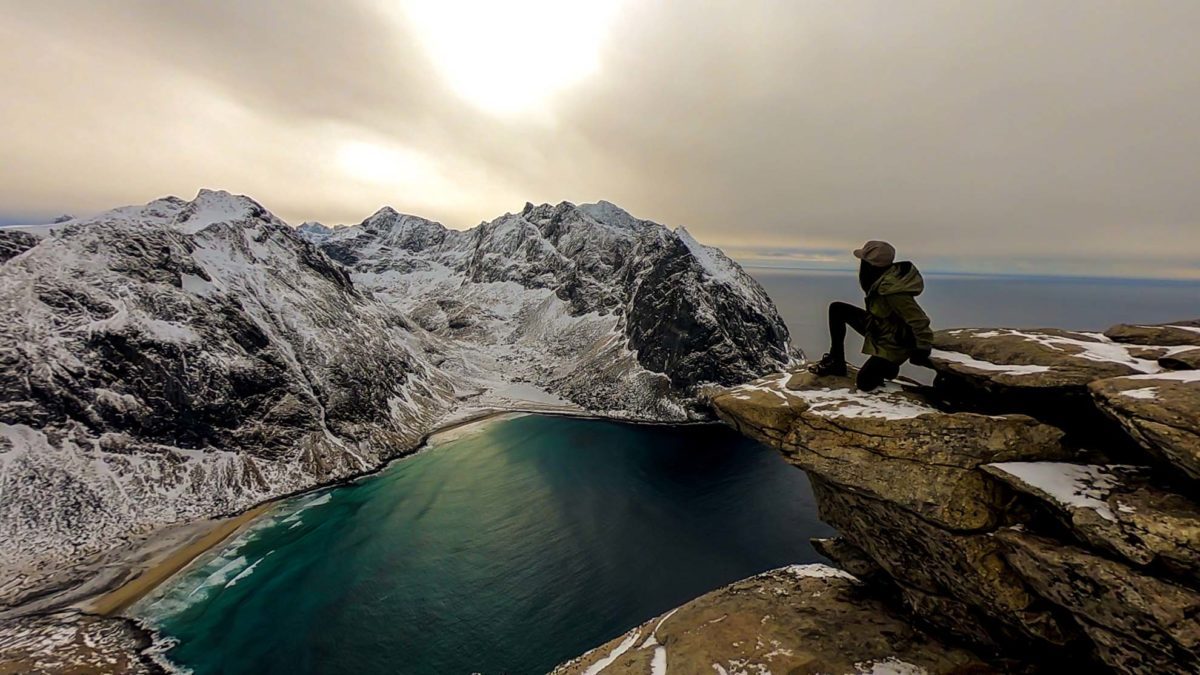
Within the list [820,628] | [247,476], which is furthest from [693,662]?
[247,476]

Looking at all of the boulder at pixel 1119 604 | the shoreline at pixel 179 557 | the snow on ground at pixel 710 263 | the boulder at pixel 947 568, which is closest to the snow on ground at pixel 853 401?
the boulder at pixel 947 568

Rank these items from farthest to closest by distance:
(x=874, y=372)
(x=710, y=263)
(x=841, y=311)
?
(x=710, y=263) → (x=841, y=311) → (x=874, y=372)

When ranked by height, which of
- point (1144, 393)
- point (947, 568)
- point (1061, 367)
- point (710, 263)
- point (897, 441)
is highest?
point (710, 263)

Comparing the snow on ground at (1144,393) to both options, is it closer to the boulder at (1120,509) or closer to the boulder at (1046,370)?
the boulder at (1046,370)

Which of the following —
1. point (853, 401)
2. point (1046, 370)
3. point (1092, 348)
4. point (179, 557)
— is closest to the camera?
point (1046, 370)

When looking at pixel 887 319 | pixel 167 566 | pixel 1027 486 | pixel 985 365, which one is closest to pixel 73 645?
pixel 167 566

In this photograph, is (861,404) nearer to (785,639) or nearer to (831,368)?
(831,368)

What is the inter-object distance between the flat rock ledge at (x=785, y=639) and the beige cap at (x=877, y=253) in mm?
15021

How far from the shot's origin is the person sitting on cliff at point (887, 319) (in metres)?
16.5

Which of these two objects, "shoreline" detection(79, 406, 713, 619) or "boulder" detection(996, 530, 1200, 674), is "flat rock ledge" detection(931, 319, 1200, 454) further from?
"shoreline" detection(79, 406, 713, 619)

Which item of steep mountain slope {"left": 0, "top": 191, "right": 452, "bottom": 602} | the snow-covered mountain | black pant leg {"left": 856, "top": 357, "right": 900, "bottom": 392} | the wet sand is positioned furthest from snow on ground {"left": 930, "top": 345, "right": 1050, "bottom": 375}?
steep mountain slope {"left": 0, "top": 191, "right": 452, "bottom": 602}

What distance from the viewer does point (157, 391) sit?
75.2 m

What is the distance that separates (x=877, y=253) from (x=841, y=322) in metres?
3.24

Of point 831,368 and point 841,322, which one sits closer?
point 841,322
